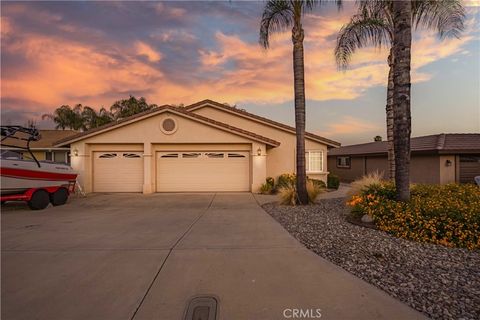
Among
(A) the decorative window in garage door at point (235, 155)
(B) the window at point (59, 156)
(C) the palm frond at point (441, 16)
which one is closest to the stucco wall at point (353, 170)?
(A) the decorative window in garage door at point (235, 155)

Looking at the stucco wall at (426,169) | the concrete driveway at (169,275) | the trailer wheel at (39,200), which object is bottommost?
the concrete driveway at (169,275)

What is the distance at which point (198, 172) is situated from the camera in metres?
17.5

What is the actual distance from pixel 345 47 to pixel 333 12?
2.08 metres

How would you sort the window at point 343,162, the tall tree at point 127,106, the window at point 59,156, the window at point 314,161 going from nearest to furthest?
the window at point 314,161, the window at point 59,156, the window at point 343,162, the tall tree at point 127,106

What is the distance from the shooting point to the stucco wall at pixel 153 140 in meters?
16.9

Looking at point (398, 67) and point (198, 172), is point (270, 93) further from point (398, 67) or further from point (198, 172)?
point (398, 67)

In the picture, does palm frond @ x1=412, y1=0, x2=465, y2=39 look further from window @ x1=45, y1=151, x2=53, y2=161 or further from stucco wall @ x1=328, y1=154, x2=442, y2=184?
window @ x1=45, y1=151, x2=53, y2=161

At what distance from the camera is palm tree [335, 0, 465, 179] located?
1180 centimetres

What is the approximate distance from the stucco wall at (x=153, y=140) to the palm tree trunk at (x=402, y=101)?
9.65 metres

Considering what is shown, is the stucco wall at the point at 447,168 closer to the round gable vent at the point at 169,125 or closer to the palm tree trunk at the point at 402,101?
the palm tree trunk at the point at 402,101

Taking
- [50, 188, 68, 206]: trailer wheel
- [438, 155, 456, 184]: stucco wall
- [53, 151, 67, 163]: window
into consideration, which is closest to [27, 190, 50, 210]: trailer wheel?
[50, 188, 68, 206]: trailer wheel

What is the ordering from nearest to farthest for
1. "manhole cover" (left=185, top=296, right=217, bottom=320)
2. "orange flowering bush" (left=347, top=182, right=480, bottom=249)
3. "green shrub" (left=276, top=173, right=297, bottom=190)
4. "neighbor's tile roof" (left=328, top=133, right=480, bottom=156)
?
"manhole cover" (left=185, top=296, right=217, bottom=320) → "orange flowering bush" (left=347, top=182, right=480, bottom=249) → "neighbor's tile roof" (left=328, top=133, right=480, bottom=156) → "green shrub" (left=276, top=173, right=297, bottom=190)

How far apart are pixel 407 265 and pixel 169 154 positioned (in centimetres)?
1442

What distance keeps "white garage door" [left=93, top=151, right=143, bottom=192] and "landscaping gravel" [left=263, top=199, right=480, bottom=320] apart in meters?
11.7
